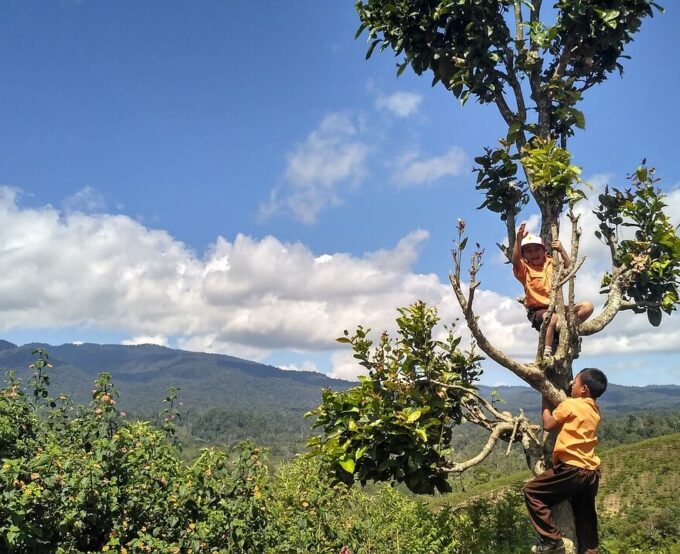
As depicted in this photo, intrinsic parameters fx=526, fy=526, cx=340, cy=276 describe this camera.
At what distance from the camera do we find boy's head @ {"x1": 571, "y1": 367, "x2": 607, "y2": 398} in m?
5.87

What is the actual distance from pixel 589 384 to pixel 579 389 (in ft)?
0.43

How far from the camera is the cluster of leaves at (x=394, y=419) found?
580 centimetres

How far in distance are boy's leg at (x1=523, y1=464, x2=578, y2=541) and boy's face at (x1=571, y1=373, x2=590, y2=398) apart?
2.73 feet

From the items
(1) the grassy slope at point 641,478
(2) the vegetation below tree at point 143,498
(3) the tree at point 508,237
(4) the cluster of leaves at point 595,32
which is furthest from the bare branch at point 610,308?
(1) the grassy slope at point 641,478

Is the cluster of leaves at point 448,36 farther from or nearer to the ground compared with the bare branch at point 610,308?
farther from the ground

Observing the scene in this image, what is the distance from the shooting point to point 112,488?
6.25 m

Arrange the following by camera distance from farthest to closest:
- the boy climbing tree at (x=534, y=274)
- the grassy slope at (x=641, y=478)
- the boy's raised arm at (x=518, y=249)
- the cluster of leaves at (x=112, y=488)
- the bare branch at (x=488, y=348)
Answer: the grassy slope at (x=641, y=478) → the boy's raised arm at (x=518, y=249) → the boy climbing tree at (x=534, y=274) → the cluster of leaves at (x=112, y=488) → the bare branch at (x=488, y=348)

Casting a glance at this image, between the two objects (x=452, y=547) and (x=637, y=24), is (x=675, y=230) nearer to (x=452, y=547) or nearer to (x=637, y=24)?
(x=637, y=24)

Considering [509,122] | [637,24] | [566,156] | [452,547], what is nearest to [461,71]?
[509,122]

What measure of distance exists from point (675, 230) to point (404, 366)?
376 centimetres

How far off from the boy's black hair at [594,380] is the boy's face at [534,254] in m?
1.56

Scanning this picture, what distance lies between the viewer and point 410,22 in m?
7.16

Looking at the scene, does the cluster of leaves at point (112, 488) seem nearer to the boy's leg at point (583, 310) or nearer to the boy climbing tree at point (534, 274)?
the boy climbing tree at point (534, 274)

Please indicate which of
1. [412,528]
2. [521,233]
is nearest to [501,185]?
[521,233]
